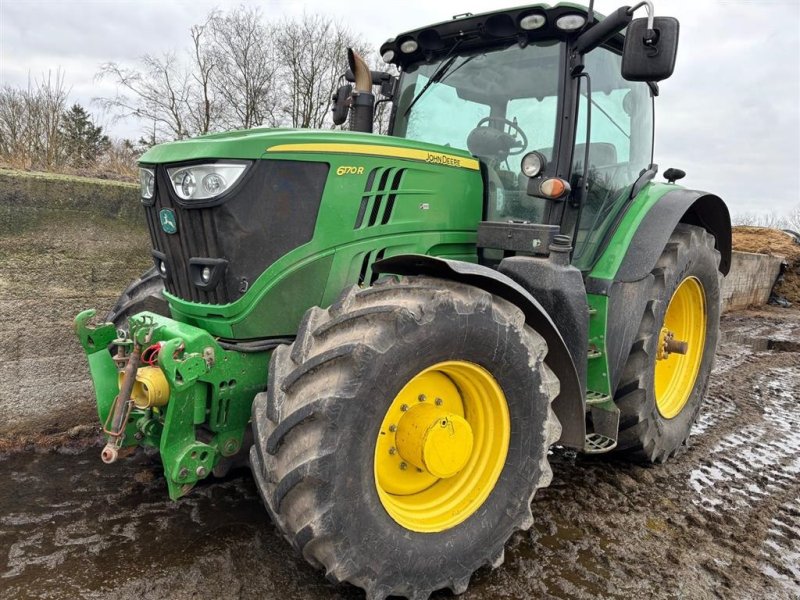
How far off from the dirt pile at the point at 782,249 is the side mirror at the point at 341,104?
10660mm

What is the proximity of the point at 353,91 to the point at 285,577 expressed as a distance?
2.61 m

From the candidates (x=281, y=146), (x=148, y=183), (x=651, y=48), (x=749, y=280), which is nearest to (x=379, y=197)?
(x=281, y=146)

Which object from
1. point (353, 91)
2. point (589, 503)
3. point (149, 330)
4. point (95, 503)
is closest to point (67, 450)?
point (95, 503)

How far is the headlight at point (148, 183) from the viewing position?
253 cm

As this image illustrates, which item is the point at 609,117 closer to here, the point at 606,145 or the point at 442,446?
the point at 606,145

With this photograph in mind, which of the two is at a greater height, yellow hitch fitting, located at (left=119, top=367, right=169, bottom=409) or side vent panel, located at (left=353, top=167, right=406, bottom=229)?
side vent panel, located at (left=353, top=167, right=406, bottom=229)

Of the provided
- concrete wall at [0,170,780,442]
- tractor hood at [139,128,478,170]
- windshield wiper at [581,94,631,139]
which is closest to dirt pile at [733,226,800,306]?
windshield wiper at [581,94,631,139]

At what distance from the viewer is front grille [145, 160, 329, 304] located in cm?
228

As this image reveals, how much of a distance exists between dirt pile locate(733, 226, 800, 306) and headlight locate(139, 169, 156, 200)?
11957 mm

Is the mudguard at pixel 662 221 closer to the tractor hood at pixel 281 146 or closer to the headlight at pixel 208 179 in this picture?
the tractor hood at pixel 281 146

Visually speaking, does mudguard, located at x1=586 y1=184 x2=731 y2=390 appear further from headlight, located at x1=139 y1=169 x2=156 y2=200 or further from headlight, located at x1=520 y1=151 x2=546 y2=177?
headlight, located at x1=139 y1=169 x2=156 y2=200

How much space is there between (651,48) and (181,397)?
2.33 meters

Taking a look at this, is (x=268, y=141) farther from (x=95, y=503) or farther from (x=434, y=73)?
(x=95, y=503)

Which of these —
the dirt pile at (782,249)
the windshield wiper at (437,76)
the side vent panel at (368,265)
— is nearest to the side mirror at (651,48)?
the windshield wiper at (437,76)
